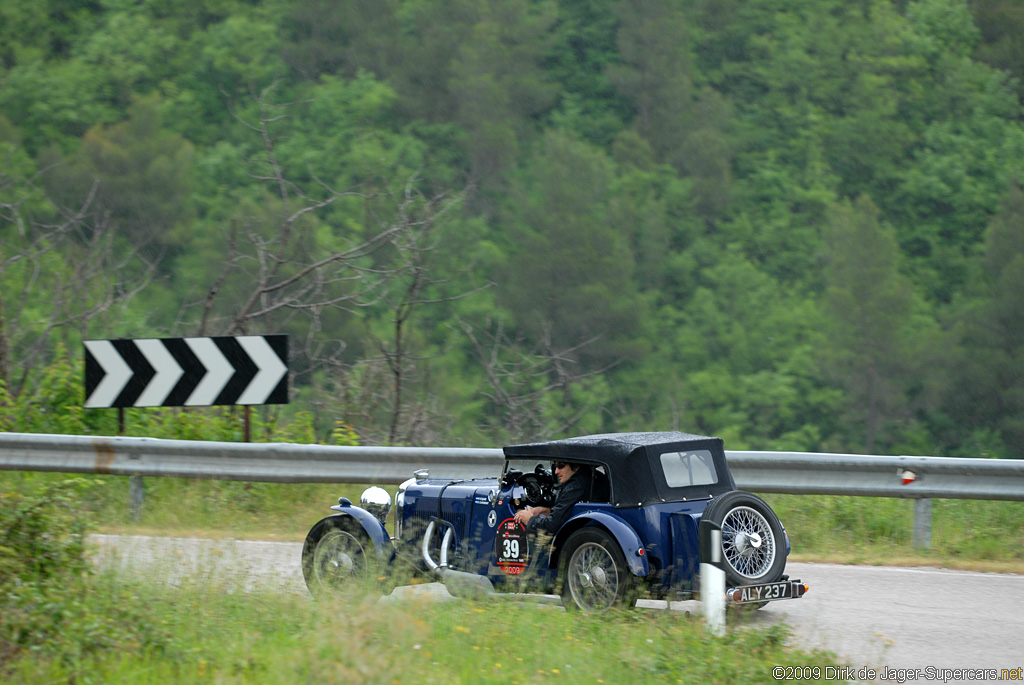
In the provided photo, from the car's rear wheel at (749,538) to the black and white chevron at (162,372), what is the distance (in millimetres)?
6784

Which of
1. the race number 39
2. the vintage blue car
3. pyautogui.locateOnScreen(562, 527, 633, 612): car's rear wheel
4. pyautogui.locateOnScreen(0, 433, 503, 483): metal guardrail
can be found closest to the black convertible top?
the vintage blue car

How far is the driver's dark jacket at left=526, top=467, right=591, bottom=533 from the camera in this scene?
754 centimetres

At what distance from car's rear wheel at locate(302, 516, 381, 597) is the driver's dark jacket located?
1.21 meters

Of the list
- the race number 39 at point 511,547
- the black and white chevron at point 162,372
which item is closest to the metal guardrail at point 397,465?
the black and white chevron at point 162,372

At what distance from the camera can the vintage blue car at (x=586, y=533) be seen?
706 cm

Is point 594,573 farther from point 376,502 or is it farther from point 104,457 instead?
point 104,457

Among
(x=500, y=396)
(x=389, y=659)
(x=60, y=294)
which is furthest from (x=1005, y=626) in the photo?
(x=60, y=294)

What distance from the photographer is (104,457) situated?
11.6m

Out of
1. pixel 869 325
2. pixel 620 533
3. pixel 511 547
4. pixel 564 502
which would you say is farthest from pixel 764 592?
pixel 869 325

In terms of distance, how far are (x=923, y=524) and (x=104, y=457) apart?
8.08m

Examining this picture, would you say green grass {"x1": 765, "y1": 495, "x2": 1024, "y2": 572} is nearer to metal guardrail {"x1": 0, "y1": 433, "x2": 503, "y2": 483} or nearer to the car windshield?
metal guardrail {"x1": 0, "y1": 433, "x2": 503, "y2": 483}

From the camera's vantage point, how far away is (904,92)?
5428cm

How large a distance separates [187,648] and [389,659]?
1.16m

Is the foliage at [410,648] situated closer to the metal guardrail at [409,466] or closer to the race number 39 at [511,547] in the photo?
the race number 39 at [511,547]
